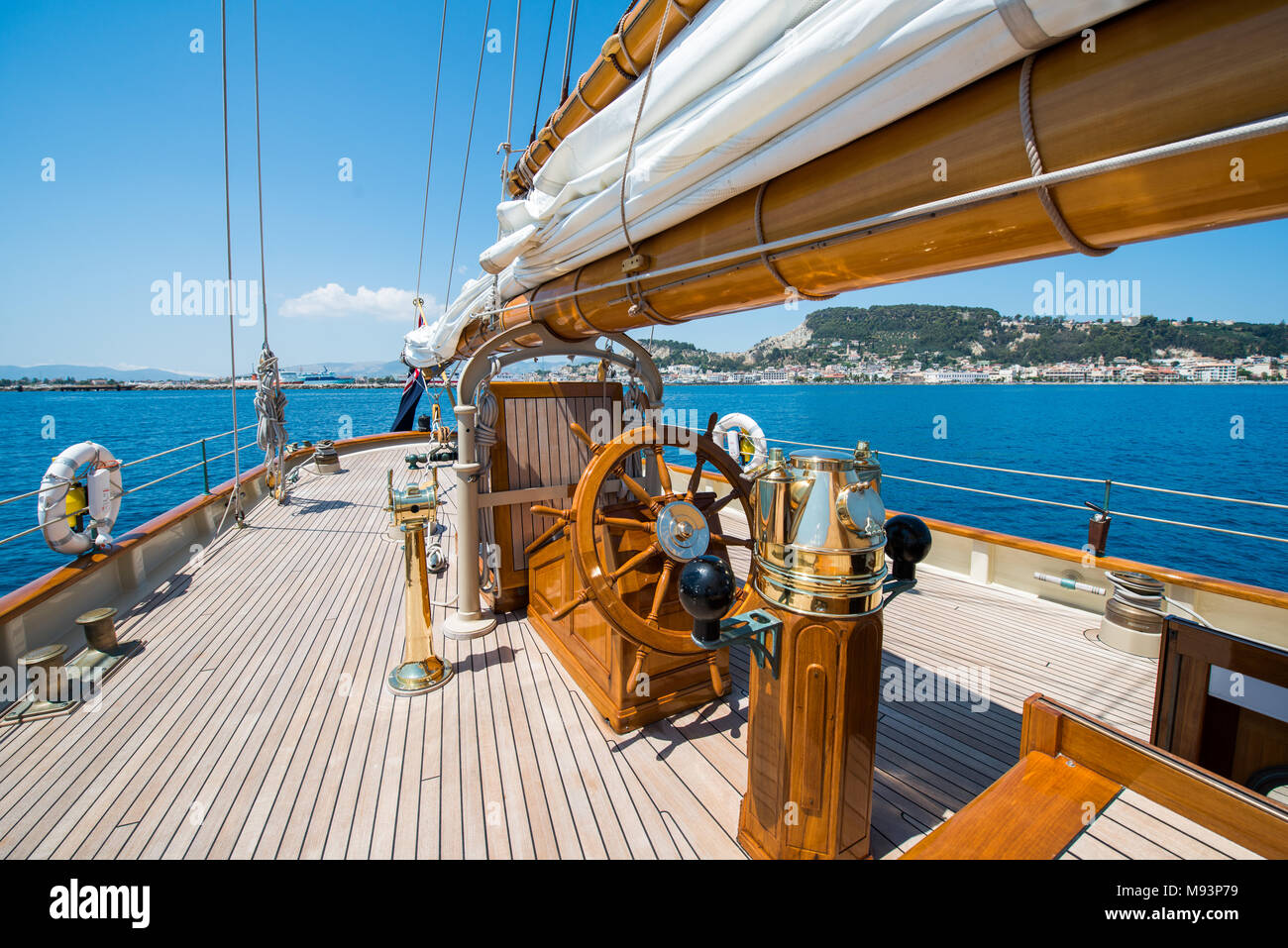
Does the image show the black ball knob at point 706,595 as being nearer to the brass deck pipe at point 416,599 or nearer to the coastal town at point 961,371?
the brass deck pipe at point 416,599

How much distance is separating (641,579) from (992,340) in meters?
71.2

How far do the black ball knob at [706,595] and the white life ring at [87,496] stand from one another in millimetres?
3643

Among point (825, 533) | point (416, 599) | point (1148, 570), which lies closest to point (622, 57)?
point (825, 533)

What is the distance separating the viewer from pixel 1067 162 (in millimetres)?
827

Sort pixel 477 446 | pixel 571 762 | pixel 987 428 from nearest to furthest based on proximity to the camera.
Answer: pixel 571 762
pixel 477 446
pixel 987 428

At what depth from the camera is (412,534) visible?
2562mm

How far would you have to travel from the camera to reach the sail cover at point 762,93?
0.86 metres

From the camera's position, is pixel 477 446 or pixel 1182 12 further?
pixel 477 446

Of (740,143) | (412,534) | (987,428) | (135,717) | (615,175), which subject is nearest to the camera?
(740,143)

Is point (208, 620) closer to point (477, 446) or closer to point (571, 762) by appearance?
point (477, 446)

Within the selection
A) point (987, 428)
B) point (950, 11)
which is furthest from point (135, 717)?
point (987, 428)

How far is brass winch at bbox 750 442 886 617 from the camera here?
52.1 inches

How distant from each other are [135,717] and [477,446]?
1.83 metres

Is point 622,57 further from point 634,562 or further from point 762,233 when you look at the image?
point 634,562
